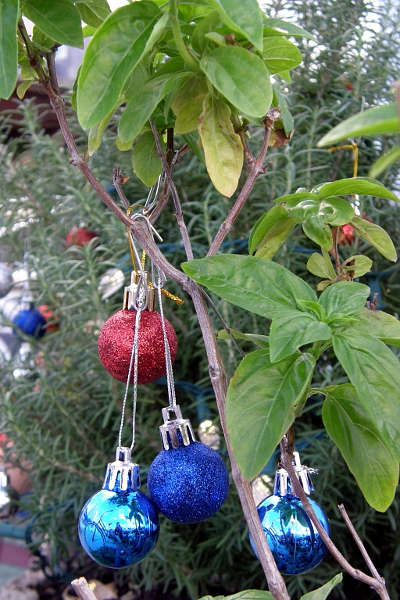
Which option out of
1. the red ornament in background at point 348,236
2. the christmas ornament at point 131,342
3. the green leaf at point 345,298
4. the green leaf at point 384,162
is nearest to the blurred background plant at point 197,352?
the red ornament in background at point 348,236

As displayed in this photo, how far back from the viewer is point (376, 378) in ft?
0.91

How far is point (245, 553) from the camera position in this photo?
946 millimetres

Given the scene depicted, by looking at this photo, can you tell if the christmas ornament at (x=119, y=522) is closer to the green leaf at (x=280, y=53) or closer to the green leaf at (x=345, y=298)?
the green leaf at (x=345, y=298)

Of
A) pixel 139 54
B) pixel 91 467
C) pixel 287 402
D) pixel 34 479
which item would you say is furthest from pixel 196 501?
pixel 34 479

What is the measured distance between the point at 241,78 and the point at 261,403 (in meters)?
0.17

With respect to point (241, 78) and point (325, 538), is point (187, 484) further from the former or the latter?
point (241, 78)

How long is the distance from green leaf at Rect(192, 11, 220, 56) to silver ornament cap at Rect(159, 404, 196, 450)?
248mm

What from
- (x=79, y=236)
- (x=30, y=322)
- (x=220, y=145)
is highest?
(x=220, y=145)

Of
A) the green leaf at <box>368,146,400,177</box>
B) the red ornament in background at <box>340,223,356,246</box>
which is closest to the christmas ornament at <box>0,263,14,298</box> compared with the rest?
the red ornament in background at <box>340,223,356,246</box>

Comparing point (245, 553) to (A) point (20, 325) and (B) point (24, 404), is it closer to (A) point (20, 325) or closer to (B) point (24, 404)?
(B) point (24, 404)

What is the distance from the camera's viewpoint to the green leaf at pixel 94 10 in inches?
16.0

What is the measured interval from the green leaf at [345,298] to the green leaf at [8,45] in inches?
8.8

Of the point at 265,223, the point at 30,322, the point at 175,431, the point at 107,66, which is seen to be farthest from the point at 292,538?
the point at 30,322

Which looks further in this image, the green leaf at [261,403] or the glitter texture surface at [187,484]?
the glitter texture surface at [187,484]
